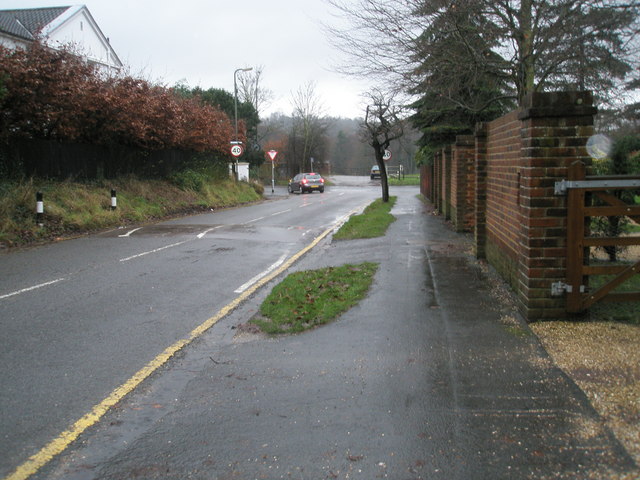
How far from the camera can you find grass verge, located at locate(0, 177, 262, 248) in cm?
1436

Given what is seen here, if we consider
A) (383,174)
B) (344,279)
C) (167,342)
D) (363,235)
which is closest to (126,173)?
(383,174)

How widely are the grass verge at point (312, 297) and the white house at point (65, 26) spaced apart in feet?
80.0

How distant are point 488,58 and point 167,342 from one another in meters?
8.75

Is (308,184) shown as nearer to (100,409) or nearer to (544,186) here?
(544,186)

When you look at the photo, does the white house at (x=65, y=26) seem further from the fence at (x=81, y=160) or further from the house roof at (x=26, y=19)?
the fence at (x=81, y=160)

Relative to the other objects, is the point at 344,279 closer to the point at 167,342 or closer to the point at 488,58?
the point at 167,342

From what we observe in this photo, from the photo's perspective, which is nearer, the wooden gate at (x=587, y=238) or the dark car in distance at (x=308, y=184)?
the wooden gate at (x=587, y=238)

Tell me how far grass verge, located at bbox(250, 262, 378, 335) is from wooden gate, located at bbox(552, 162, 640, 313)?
2.45 metres

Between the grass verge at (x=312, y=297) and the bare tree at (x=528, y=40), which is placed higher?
the bare tree at (x=528, y=40)

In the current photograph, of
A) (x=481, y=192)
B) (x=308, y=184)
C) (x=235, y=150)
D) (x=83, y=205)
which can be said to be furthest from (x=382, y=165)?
(x=308, y=184)

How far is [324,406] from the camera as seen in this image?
161 inches

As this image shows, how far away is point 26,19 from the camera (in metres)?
32.7

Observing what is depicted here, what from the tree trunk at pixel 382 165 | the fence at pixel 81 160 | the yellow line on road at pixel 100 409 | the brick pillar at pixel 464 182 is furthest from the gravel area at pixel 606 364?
the tree trunk at pixel 382 165

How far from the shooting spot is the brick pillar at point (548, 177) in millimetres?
5504
